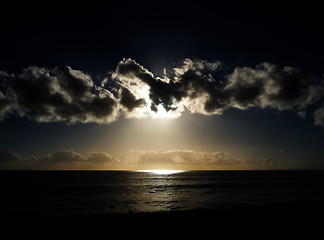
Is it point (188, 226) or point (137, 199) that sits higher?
point (188, 226)

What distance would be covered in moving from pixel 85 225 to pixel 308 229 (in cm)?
1695

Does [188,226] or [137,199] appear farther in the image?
[137,199]

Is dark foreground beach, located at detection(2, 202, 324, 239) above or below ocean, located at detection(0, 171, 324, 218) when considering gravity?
above

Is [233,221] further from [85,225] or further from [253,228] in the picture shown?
[85,225]

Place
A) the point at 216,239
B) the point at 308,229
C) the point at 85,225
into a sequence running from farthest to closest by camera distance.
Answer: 1. the point at 85,225
2. the point at 308,229
3. the point at 216,239

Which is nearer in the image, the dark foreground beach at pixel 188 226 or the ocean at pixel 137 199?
the dark foreground beach at pixel 188 226

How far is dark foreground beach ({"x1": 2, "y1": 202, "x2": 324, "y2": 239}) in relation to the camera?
50.0ft

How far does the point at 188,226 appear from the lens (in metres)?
17.3

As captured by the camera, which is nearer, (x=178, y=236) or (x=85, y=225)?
(x=178, y=236)

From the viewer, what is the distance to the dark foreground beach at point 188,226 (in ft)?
50.0

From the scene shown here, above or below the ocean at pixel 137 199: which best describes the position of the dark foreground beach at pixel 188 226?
above

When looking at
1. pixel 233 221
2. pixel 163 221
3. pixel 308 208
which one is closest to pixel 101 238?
pixel 163 221

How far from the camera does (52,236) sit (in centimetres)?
1512

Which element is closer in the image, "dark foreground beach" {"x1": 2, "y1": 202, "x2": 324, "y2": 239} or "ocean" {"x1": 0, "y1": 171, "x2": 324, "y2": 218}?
"dark foreground beach" {"x1": 2, "y1": 202, "x2": 324, "y2": 239}
